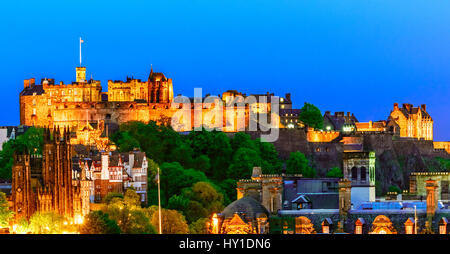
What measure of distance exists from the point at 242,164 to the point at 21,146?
17.1m

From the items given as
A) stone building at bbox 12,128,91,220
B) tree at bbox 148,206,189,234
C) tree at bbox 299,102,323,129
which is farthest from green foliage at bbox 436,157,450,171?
tree at bbox 148,206,189,234

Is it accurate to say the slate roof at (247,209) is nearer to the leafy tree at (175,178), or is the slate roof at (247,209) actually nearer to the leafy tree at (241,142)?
the leafy tree at (175,178)

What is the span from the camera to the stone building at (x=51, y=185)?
66.4 meters

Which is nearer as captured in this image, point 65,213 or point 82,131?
point 65,213

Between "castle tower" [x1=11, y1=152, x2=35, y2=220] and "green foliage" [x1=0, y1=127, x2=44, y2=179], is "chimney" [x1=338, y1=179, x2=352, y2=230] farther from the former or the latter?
"green foliage" [x1=0, y1=127, x2=44, y2=179]

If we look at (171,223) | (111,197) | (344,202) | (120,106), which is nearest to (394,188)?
(120,106)

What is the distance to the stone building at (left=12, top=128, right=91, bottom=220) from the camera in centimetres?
6644

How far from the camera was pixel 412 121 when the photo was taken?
125m

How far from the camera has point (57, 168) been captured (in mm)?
69750

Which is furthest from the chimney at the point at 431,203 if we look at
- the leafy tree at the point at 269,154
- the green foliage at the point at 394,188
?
the green foliage at the point at 394,188

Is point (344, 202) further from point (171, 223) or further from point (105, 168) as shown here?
point (105, 168)
